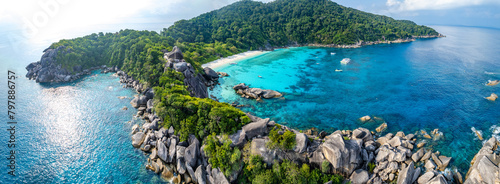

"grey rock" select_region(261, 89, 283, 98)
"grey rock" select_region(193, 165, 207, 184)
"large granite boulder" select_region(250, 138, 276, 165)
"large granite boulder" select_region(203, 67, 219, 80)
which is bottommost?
"grey rock" select_region(193, 165, 207, 184)

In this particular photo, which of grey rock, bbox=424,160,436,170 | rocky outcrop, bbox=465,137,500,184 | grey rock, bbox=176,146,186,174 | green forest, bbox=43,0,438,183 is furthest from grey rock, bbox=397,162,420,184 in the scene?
Answer: grey rock, bbox=176,146,186,174

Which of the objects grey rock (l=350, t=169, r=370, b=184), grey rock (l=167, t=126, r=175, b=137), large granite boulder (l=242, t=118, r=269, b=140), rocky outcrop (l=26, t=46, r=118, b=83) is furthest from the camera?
rocky outcrop (l=26, t=46, r=118, b=83)

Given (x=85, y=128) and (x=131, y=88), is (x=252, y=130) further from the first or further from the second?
(x=131, y=88)

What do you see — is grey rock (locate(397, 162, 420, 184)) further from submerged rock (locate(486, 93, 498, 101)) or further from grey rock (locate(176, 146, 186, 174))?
submerged rock (locate(486, 93, 498, 101))

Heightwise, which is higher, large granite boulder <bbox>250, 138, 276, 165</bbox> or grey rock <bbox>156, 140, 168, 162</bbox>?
large granite boulder <bbox>250, 138, 276, 165</bbox>

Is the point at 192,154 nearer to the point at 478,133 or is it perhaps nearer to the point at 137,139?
the point at 137,139

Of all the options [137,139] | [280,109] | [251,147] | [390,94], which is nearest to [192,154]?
[251,147]
